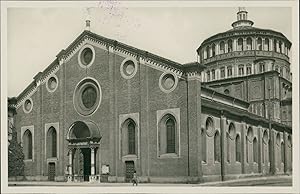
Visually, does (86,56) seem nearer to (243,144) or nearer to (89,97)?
(89,97)

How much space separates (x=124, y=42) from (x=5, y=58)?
291 cm

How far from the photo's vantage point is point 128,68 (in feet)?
44.4

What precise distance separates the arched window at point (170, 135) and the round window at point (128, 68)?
5.55ft

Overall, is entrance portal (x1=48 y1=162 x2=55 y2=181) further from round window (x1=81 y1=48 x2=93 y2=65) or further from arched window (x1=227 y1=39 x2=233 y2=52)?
arched window (x1=227 y1=39 x2=233 y2=52)

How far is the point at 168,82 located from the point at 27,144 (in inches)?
169

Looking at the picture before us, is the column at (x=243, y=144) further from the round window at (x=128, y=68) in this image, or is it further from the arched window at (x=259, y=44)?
the round window at (x=128, y=68)

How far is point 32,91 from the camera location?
47.2 ft

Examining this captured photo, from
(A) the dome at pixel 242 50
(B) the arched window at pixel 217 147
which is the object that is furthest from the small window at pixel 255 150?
(A) the dome at pixel 242 50

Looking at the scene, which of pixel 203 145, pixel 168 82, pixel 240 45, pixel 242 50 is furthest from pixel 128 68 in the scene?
pixel 242 50

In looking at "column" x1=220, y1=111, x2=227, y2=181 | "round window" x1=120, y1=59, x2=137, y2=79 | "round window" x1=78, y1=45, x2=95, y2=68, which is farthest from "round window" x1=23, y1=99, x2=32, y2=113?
"column" x1=220, y1=111, x2=227, y2=181

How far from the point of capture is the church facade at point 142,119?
41.3 feet

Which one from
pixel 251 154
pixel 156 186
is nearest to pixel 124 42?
pixel 156 186

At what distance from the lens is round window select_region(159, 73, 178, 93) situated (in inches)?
507

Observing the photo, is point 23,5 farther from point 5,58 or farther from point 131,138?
point 131,138
